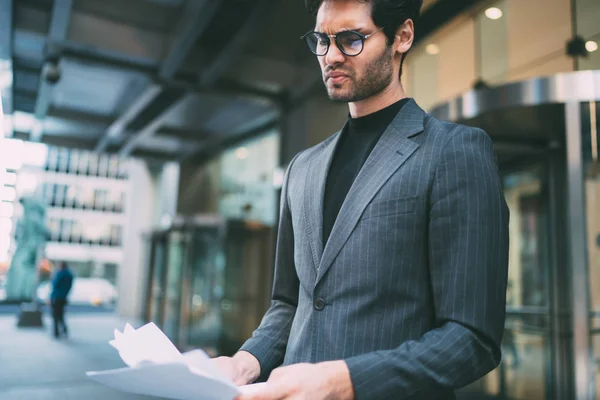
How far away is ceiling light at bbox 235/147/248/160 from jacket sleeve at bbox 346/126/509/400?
1046 cm

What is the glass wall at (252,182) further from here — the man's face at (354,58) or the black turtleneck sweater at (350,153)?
the man's face at (354,58)

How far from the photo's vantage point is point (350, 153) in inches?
45.5

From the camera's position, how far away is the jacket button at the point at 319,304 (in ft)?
3.19

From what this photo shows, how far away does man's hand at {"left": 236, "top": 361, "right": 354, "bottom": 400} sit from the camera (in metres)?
0.74

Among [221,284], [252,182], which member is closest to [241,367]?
[221,284]

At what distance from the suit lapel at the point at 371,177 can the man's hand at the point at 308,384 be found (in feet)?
0.74

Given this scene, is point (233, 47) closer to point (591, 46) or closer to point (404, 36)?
point (591, 46)

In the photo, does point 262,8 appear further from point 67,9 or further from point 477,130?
point 477,130

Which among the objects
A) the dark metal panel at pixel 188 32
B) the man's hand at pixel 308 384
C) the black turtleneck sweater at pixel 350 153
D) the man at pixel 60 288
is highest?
the dark metal panel at pixel 188 32

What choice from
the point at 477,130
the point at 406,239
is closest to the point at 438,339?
the point at 406,239

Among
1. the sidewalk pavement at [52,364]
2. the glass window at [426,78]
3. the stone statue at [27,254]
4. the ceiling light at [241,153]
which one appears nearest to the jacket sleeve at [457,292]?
the sidewalk pavement at [52,364]

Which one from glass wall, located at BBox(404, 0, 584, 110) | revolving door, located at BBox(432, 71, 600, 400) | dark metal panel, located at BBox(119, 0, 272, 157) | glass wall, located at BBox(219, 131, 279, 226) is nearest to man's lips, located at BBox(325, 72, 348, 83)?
revolving door, located at BBox(432, 71, 600, 400)

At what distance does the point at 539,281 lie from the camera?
6707 millimetres

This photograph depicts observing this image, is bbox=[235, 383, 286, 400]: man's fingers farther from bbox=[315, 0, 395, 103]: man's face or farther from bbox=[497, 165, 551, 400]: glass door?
bbox=[497, 165, 551, 400]: glass door
